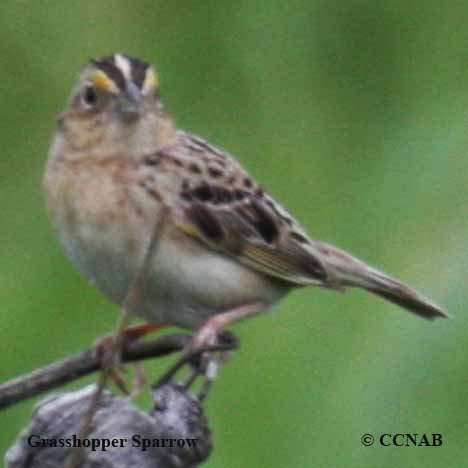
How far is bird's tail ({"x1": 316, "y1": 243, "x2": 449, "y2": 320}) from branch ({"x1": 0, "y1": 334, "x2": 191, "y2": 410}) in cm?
115

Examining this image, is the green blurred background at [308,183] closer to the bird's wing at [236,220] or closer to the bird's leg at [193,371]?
the bird's wing at [236,220]

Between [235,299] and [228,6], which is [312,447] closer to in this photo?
[235,299]

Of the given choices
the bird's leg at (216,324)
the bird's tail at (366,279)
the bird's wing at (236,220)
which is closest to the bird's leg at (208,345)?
the bird's leg at (216,324)

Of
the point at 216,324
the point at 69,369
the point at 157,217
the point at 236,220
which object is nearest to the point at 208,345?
the point at 69,369

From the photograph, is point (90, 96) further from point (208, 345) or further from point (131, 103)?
point (208, 345)

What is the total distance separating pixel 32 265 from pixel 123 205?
97cm

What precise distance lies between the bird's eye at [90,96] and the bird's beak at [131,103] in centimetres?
6

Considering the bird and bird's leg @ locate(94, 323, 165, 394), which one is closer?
bird's leg @ locate(94, 323, 165, 394)

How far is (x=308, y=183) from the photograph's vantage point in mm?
4258

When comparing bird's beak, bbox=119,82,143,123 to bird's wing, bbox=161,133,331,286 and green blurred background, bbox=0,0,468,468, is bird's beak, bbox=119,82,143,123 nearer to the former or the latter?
bird's wing, bbox=161,133,331,286

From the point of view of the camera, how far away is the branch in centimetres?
189

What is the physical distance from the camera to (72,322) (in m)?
3.81

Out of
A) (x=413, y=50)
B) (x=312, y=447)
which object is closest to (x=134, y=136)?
(x=312, y=447)

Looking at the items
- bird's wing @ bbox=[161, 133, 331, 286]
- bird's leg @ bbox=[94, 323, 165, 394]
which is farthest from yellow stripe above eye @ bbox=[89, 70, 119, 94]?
bird's leg @ bbox=[94, 323, 165, 394]
